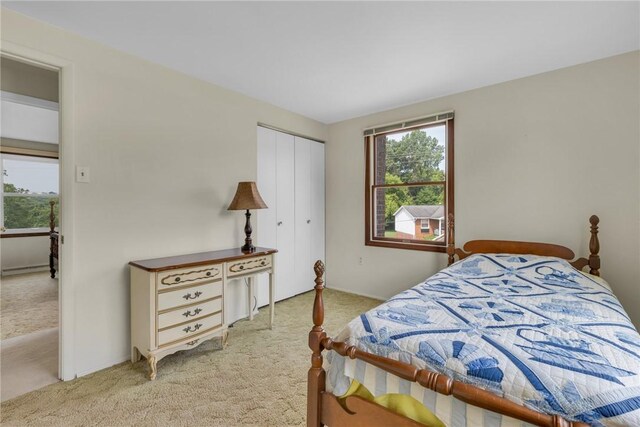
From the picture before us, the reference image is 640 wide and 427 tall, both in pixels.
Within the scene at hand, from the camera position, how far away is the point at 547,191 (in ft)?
8.55

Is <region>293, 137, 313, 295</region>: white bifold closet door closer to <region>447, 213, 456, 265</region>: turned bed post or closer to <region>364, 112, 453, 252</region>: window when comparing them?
<region>364, 112, 453, 252</region>: window

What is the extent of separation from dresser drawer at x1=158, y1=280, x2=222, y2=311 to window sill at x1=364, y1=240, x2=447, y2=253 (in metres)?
2.08

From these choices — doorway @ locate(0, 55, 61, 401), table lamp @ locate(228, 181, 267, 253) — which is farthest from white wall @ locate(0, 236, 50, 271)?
table lamp @ locate(228, 181, 267, 253)

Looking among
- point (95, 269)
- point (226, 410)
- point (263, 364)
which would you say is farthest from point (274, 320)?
point (95, 269)

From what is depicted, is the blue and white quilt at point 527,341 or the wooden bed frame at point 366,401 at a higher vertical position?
the blue and white quilt at point 527,341

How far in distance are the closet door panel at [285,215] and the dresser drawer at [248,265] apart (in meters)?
0.77

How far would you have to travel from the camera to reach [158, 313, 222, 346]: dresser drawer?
2041mm

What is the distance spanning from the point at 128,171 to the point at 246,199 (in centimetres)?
97

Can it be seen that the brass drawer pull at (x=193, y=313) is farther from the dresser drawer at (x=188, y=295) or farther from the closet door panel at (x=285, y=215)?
A: the closet door panel at (x=285, y=215)

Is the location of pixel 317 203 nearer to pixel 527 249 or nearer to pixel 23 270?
pixel 527 249

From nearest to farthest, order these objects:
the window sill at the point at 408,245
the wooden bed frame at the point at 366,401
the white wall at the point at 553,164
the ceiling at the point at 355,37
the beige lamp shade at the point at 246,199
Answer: the wooden bed frame at the point at 366,401 → the ceiling at the point at 355,37 → the white wall at the point at 553,164 → the beige lamp shade at the point at 246,199 → the window sill at the point at 408,245

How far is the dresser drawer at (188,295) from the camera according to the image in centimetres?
203

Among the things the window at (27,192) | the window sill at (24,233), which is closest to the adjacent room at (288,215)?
the window at (27,192)

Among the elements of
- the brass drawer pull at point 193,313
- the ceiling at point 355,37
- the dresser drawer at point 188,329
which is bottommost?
the dresser drawer at point 188,329
